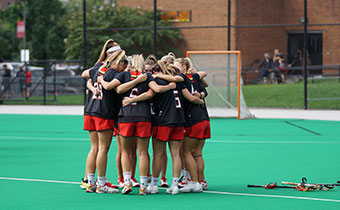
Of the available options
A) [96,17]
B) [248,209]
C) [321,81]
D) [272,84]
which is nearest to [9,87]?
[96,17]

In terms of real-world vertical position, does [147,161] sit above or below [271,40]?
below

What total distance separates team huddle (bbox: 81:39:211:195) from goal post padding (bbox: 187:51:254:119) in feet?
38.0

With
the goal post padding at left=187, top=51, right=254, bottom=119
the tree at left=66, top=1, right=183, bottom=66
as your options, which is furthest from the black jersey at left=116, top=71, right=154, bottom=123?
the tree at left=66, top=1, right=183, bottom=66

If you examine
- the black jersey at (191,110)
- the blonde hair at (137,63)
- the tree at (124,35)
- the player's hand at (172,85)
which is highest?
the tree at (124,35)

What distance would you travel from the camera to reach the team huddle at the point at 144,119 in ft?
26.9

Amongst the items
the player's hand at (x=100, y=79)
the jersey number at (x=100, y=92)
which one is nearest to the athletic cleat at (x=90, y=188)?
the jersey number at (x=100, y=92)

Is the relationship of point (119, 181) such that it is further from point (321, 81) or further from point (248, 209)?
point (321, 81)

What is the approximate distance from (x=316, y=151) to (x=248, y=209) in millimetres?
5646

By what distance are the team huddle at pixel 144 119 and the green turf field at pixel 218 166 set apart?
0.29 m

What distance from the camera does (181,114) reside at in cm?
834

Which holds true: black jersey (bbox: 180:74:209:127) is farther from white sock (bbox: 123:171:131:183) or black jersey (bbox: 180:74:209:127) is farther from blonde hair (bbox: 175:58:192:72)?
white sock (bbox: 123:171:131:183)

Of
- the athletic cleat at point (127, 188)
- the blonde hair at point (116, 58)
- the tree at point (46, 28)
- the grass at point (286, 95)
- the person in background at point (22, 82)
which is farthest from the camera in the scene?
the tree at point (46, 28)

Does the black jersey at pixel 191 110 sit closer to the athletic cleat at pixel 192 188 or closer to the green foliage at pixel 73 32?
the athletic cleat at pixel 192 188

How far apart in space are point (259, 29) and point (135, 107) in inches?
1065
